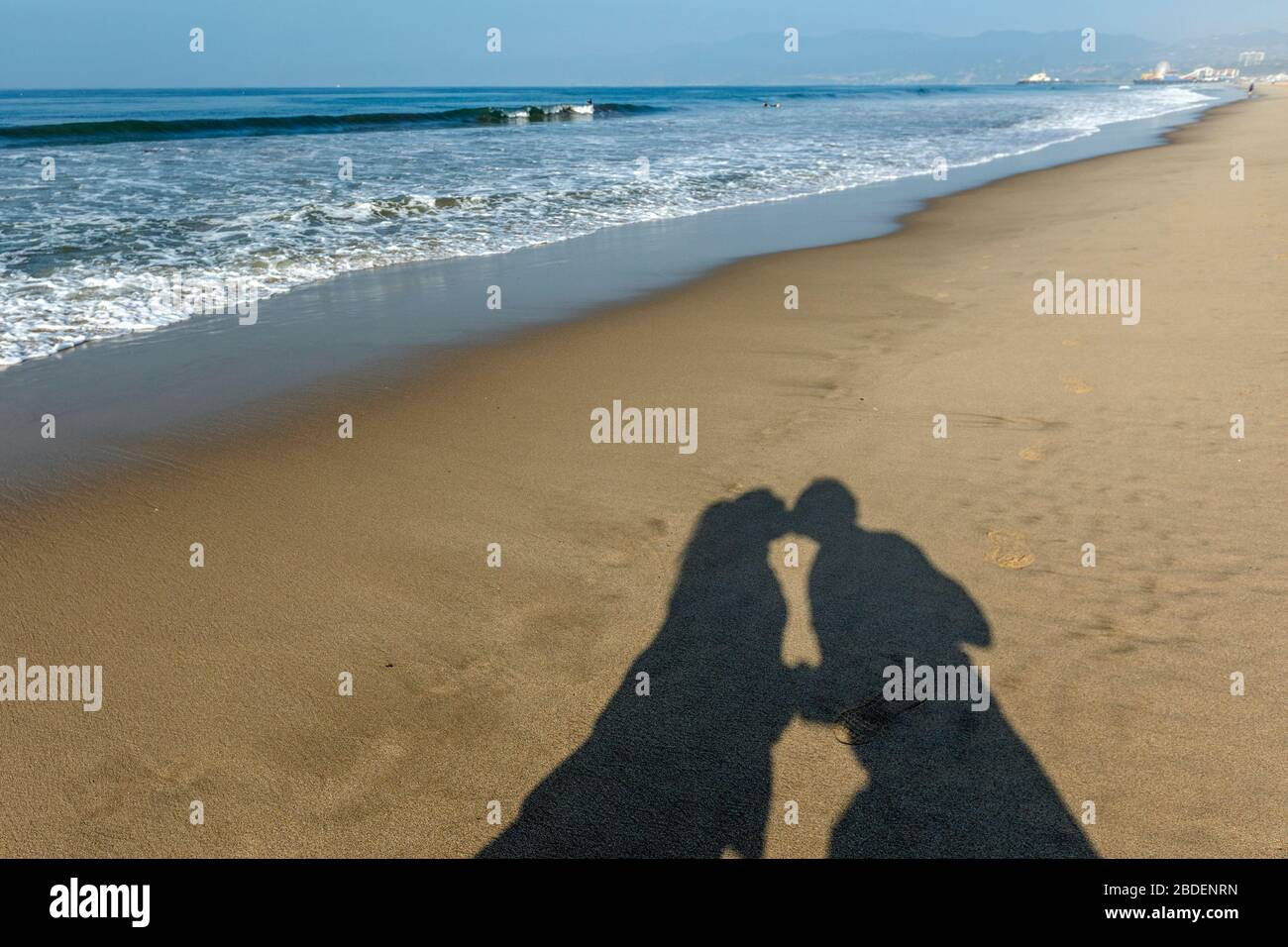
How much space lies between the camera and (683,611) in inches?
132

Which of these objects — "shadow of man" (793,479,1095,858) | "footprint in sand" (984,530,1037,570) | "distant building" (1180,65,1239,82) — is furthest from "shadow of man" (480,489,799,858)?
"distant building" (1180,65,1239,82)

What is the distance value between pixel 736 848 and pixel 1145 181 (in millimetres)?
16396

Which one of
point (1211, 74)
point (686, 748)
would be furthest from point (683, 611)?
point (1211, 74)

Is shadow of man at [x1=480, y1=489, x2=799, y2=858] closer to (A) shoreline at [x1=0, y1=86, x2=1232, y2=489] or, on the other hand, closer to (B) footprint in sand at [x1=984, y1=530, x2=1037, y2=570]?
(B) footprint in sand at [x1=984, y1=530, x2=1037, y2=570]

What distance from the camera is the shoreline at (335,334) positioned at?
17.0ft

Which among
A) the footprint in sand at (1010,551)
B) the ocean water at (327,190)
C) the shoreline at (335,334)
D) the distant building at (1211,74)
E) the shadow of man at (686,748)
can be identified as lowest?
the shadow of man at (686,748)

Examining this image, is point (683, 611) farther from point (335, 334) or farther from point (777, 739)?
point (335, 334)

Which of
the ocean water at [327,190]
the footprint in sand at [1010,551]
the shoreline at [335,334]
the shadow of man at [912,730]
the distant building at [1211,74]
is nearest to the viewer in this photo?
the shadow of man at [912,730]

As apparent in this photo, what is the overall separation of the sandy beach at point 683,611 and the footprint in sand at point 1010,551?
0.02m

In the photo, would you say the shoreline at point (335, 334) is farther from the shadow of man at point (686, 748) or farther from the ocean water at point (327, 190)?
the shadow of man at point (686, 748)

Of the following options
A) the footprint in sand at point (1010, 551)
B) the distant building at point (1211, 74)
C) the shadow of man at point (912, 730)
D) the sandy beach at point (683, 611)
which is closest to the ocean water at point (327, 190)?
the sandy beach at point (683, 611)

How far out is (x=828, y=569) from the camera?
11.9 ft

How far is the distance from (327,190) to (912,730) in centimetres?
1409
